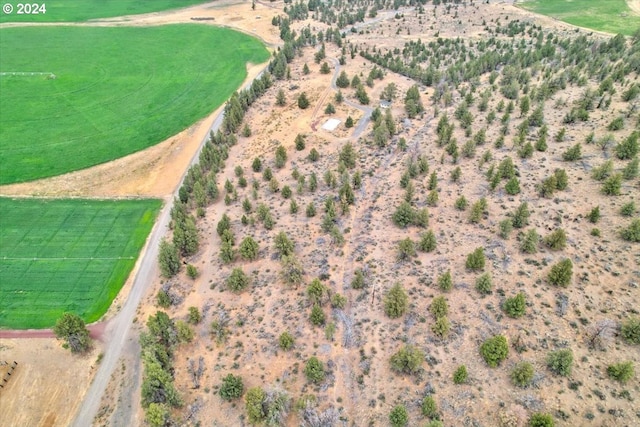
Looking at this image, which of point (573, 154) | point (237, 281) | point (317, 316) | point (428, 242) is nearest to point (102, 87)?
point (237, 281)

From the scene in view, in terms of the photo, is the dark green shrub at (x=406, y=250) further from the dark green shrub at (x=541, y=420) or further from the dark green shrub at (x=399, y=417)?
the dark green shrub at (x=541, y=420)

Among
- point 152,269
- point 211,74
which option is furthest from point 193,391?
point 211,74

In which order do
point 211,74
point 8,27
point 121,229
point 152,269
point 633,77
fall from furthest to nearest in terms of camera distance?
point 8,27
point 211,74
point 633,77
point 121,229
point 152,269

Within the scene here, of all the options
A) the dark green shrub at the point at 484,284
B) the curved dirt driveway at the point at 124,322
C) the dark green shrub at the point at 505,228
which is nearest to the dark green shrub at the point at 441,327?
the dark green shrub at the point at 484,284

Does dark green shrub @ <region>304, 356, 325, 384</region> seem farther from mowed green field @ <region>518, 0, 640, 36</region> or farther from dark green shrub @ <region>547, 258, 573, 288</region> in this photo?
mowed green field @ <region>518, 0, 640, 36</region>

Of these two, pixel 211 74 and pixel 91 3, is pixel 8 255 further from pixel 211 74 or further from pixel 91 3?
pixel 91 3
